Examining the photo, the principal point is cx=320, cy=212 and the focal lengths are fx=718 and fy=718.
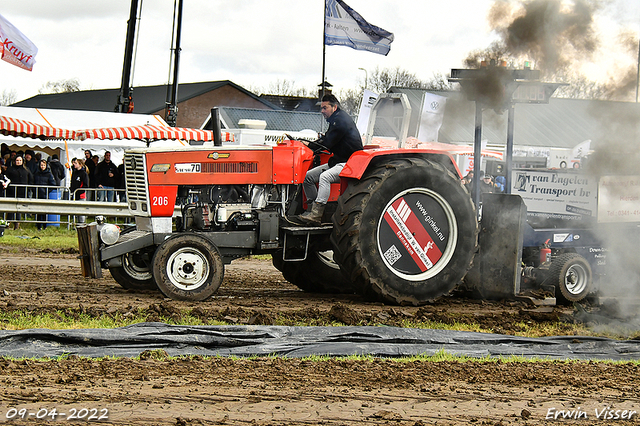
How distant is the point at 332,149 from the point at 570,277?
3529 mm

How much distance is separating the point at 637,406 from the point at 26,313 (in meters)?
4.74

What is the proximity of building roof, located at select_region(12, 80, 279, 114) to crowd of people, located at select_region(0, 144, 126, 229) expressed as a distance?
27857 mm

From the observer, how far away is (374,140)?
912 centimetres

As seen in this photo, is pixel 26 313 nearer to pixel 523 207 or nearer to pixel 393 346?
pixel 393 346

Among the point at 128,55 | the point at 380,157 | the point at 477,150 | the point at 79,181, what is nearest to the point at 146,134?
the point at 79,181

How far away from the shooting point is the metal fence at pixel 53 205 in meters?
15.0

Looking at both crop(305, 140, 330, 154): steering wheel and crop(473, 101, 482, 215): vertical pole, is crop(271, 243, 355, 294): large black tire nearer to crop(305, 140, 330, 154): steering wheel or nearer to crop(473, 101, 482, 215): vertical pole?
crop(305, 140, 330, 154): steering wheel

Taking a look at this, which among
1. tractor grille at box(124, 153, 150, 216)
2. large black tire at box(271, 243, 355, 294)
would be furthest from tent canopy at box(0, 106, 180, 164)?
large black tire at box(271, 243, 355, 294)

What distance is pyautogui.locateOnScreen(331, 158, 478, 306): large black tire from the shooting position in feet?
23.2

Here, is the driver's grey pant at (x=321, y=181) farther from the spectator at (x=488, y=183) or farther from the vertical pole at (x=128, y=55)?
the vertical pole at (x=128, y=55)

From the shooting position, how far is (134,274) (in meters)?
7.77

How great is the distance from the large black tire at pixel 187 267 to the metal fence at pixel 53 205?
27.1ft

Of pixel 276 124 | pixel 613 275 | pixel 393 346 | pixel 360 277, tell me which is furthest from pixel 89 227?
pixel 276 124

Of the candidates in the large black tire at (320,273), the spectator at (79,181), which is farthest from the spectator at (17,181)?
the large black tire at (320,273)
